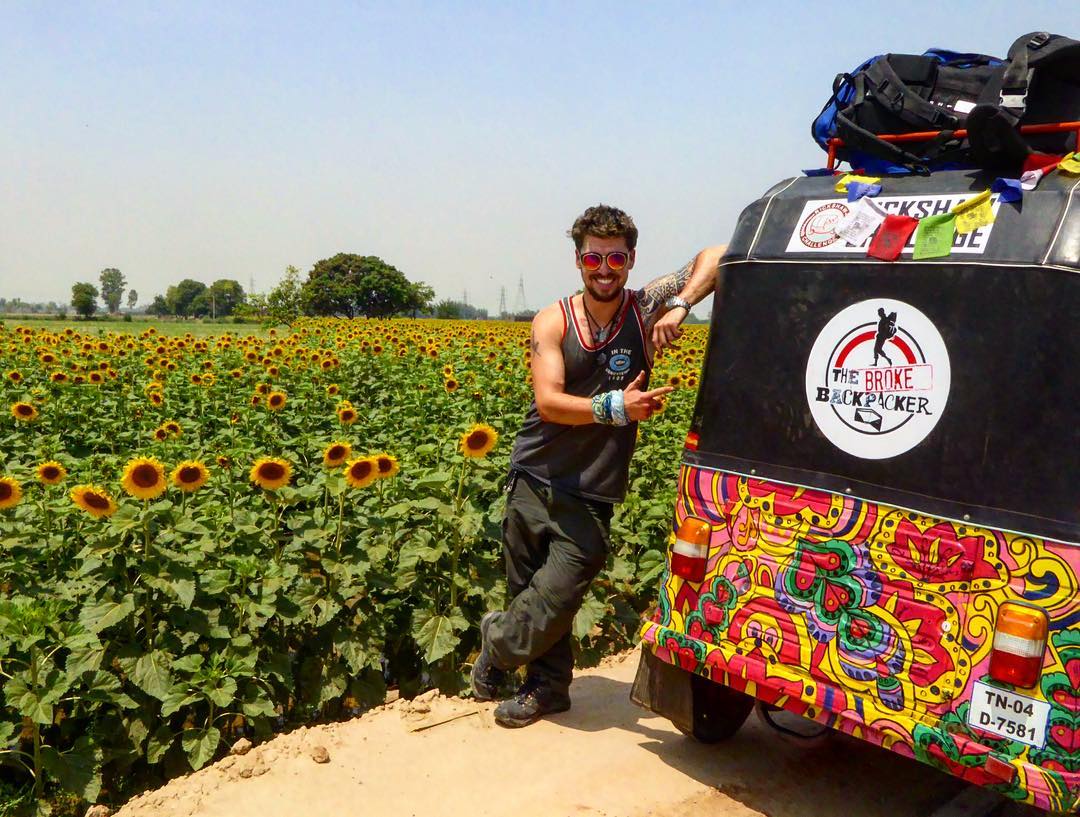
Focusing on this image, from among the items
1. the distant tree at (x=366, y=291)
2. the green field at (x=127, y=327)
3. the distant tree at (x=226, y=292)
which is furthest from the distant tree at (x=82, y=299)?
the green field at (x=127, y=327)

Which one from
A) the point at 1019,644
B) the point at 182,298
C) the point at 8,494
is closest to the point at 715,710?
the point at 1019,644

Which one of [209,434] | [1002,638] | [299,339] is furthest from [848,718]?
[299,339]

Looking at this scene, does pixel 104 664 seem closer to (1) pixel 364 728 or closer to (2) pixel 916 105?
(1) pixel 364 728

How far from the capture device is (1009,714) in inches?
118

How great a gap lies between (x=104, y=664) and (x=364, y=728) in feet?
4.61

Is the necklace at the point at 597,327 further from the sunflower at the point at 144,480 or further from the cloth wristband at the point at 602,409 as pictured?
the sunflower at the point at 144,480

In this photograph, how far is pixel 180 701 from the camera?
430 centimetres

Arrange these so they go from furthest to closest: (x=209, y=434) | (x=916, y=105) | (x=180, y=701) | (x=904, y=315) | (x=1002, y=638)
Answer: (x=209, y=434), (x=180, y=701), (x=916, y=105), (x=904, y=315), (x=1002, y=638)

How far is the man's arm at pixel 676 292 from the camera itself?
4.17 m

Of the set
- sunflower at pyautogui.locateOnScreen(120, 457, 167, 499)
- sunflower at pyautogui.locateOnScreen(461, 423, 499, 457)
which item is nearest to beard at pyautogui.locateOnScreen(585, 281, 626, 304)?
sunflower at pyautogui.locateOnScreen(461, 423, 499, 457)

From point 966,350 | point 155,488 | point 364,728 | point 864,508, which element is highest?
point 966,350

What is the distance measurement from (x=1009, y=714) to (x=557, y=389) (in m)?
2.09

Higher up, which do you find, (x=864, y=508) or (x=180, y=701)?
(x=864, y=508)

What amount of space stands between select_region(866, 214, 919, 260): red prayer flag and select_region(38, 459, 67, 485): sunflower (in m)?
4.77
